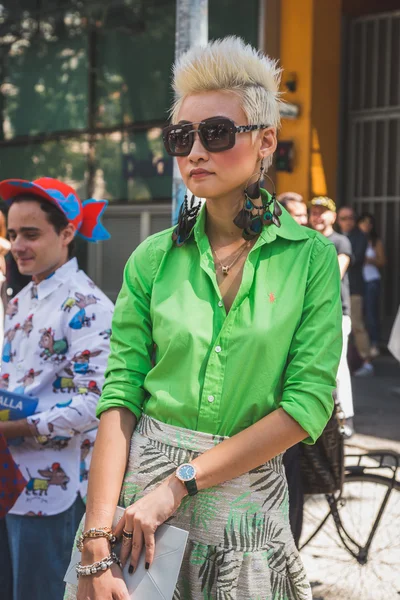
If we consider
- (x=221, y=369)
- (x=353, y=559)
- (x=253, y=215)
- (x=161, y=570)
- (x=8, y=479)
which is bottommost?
(x=353, y=559)

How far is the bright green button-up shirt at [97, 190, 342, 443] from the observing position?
1887mm

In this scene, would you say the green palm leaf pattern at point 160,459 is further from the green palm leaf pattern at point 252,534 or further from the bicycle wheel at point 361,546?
the bicycle wheel at point 361,546

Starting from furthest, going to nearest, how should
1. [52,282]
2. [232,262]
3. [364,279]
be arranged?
[364,279]
[52,282]
[232,262]

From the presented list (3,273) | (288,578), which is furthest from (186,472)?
(3,273)

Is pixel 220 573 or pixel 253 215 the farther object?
pixel 253 215

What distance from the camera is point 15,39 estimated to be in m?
12.7

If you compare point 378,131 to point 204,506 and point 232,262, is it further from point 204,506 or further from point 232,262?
point 204,506

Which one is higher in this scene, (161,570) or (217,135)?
(217,135)

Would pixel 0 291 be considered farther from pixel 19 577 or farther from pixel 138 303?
pixel 138 303

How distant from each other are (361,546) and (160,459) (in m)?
2.55

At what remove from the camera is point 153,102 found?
37.1ft

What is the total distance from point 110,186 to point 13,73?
2.56 m

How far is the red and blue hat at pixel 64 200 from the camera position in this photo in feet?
10.4

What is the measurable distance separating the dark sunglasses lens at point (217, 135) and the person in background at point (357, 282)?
28.6 feet
